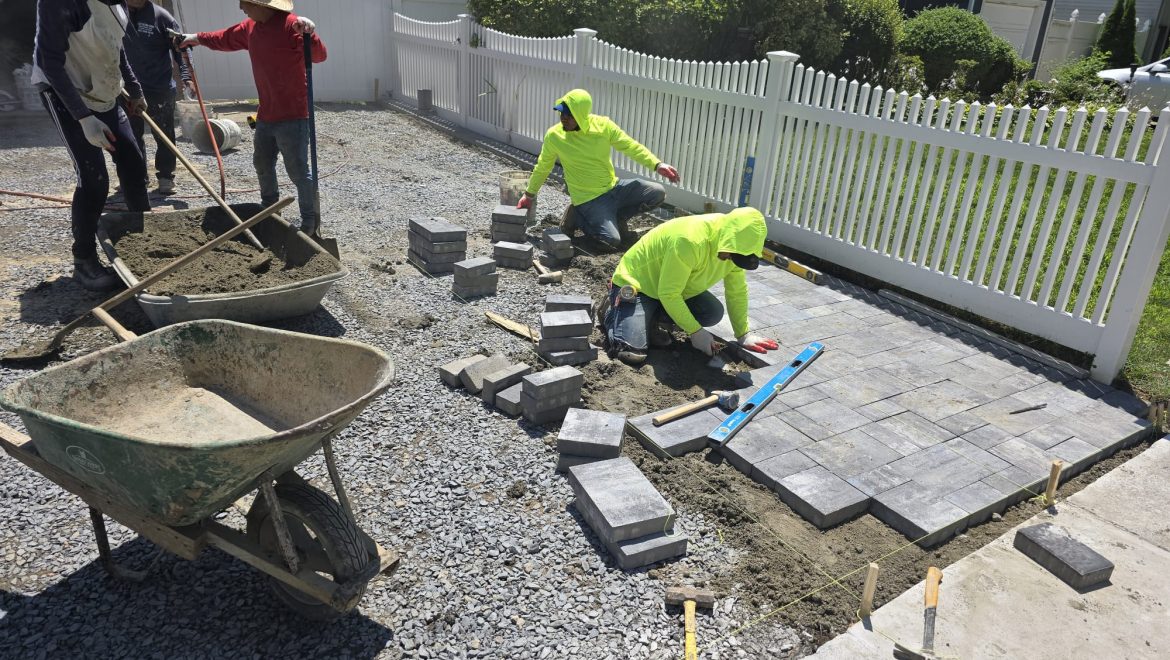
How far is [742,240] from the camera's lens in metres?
4.80

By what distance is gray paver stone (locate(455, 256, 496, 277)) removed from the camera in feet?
20.4

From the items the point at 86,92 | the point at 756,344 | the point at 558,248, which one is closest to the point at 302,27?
the point at 86,92

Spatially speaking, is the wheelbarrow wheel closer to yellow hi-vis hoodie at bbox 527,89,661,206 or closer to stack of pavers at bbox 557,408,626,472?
stack of pavers at bbox 557,408,626,472

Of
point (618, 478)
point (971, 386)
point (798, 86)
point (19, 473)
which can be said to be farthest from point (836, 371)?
point (19, 473)

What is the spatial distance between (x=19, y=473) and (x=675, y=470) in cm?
344

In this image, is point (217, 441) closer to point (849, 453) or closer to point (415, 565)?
point (415, 565)

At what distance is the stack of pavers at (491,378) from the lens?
4648mm

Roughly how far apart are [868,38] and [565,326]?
1272 cm

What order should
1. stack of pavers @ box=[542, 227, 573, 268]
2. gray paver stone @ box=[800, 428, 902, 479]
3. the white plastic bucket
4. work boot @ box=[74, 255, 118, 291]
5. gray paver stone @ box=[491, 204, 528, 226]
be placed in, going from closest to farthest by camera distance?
gray paver stone @ box=[800, 428, 902, 479] → work boot @ box=[74, 255, 118, 291] → stack of pavers @ box=[542, 227, 573, 268] → gray paver stone @ box=[491, 204, 528, 226] → the white plastic bucket

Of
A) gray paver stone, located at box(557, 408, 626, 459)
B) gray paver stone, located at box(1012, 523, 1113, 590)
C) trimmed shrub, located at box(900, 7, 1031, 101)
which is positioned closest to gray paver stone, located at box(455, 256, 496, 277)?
gray paver stone, located at box(557, 408, 626, 459)

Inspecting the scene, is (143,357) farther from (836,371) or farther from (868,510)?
(836,371)

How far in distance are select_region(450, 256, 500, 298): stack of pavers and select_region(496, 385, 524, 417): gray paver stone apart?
182cm

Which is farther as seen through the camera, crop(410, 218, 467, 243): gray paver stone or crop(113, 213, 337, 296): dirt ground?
crop(410, 218, 467, 243): gray paver stone

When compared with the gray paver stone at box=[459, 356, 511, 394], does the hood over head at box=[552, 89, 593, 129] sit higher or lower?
higher
